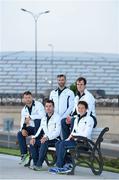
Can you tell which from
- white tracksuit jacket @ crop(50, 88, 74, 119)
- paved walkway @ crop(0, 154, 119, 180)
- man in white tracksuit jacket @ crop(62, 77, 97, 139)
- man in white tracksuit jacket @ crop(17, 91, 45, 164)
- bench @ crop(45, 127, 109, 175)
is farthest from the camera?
man in white tracksuit jacket @ crop(17, 91, 45, 164)

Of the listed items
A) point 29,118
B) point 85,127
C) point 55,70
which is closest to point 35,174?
point 85,127

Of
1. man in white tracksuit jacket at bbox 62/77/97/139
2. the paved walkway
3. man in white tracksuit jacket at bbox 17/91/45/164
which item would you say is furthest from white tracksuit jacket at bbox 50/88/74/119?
the paved walkway

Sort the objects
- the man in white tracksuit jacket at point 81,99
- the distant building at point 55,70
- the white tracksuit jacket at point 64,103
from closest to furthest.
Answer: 1. the man in white tracksuit jacket at point 81,99
2. the white tracksuit jacket at point 64,103
3. the distant building at point 55,70

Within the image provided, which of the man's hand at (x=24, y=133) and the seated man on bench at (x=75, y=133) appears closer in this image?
the seated man on bench at (x=75, y=133)

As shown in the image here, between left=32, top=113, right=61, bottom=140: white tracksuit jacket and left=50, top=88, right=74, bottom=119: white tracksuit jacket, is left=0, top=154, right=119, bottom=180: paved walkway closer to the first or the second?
left=32, top=113, right=61, bottom=140: white tracksuit jacket

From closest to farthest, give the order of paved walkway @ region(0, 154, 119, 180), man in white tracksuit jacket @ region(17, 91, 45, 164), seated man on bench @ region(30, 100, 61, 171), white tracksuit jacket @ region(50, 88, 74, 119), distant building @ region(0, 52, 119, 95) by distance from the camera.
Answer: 1. paved walkway @ region(0, 154, 119, 180)
2. seated man on bench @ region(30, 100, 61, 171)
3. white tracksuit jacket @ region(50, 88, 74, 119)
4. man in white tracksuit jacket @ region(17, 91, 45, 164)
5. distant building @ region(0, 52, 119, 95)

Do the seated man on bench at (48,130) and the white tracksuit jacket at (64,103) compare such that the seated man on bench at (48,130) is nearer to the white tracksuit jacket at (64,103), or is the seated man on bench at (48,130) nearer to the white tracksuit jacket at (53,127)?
the white tracksuit jacket at (53,127)

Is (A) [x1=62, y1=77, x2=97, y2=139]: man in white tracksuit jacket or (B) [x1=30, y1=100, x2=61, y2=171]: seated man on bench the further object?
(B) [x1=30, y1=100, x2=61, y2=171]: seated man on bench

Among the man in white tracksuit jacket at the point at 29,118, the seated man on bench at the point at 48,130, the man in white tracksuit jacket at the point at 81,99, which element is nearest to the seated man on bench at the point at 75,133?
the man in white tracksuit jacket at the point at 81,99

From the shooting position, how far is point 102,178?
31.4ft

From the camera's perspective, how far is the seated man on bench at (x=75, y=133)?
9852mm

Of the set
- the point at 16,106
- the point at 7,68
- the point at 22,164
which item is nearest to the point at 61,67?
the point at 7,68

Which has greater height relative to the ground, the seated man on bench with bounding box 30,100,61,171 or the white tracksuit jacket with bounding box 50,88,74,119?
the white tracksuit jacket with bounding box 50,88,74,119

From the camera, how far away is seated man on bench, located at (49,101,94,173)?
32.3 ft
